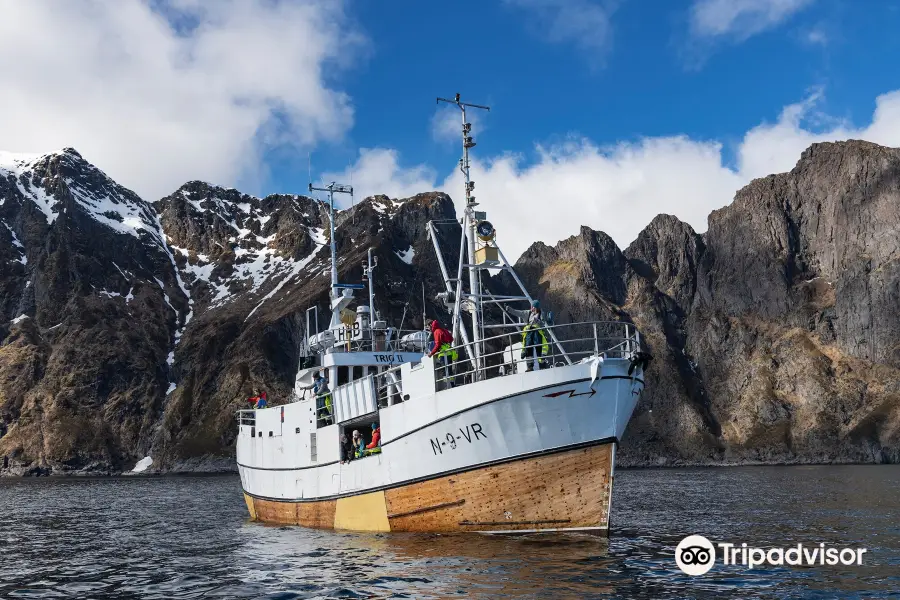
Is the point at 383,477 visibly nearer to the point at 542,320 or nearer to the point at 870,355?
the point at 542,320

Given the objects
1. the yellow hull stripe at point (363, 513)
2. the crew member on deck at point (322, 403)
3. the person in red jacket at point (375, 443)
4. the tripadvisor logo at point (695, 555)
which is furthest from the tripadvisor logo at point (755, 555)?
the crew member on deck at point (322, 403)

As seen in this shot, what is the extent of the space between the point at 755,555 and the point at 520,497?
23.5 feet

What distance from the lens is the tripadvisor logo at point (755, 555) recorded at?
20.9m

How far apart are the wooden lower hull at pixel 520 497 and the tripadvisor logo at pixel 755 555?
2975mm

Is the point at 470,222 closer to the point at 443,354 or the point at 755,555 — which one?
the point at 443,354

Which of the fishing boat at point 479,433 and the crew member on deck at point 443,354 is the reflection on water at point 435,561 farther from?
the crew member on deck at point 443,354

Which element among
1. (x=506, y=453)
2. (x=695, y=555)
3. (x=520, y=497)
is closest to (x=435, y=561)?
(x=520, y=497)

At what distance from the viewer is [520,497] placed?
2427 centimetres

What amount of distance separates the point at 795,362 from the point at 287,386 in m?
130

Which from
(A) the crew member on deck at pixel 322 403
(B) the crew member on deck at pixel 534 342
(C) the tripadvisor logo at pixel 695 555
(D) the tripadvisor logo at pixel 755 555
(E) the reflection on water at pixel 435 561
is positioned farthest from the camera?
(A) the crew member on deck at pixel 322 403

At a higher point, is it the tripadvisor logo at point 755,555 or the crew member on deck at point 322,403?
the crew member on deck at point 322,403

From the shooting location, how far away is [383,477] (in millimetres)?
27422

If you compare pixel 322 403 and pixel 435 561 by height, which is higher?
pixel 322 403

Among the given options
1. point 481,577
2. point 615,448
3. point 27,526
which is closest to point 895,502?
point 615,448
